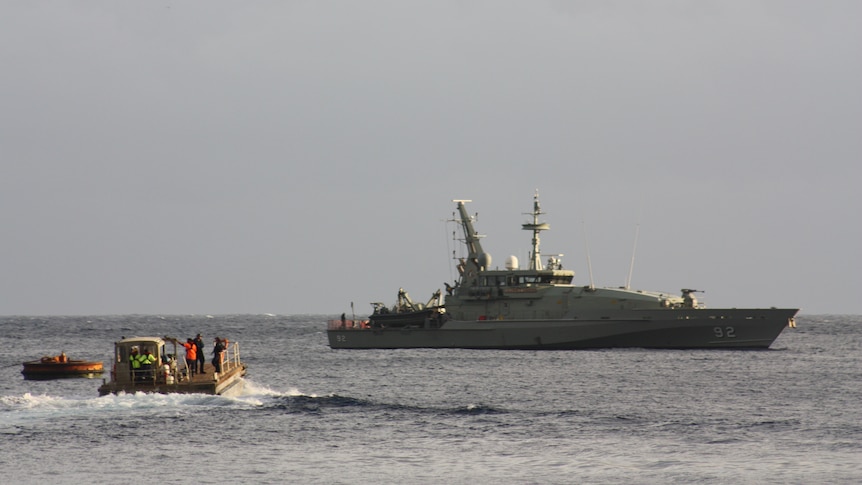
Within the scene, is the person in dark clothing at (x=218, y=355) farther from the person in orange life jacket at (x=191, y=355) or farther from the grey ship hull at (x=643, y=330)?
the grey ship hull at (x=643, y=330)

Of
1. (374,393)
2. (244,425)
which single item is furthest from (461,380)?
(244,425)

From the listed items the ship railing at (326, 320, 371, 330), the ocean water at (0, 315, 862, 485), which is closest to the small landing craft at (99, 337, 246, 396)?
the ocean water at (0, 315, 862, 485)

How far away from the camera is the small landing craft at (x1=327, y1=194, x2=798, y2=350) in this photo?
73688mm

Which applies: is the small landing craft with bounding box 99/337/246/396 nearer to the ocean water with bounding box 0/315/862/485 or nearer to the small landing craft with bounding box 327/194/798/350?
the ocean water with bounding box 0/315/862/485

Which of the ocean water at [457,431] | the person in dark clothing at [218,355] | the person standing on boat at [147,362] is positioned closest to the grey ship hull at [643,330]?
the ocean water at [457,431]

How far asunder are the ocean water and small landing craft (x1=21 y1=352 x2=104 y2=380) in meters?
2.76

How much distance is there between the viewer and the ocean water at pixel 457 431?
91.8 feet

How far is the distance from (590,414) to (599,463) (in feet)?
34.1

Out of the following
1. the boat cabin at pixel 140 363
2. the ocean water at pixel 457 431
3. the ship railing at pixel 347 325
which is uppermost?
the ship railing at pixel 347 325

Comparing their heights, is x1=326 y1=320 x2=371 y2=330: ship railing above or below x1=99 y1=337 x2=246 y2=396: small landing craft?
above

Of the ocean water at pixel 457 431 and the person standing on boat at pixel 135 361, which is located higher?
the person standing on boat at pixel 135 361

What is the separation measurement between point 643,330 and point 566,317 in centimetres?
519

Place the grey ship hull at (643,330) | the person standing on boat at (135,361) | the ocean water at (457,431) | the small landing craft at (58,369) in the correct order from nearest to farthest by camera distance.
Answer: the ocean water at (457,431)
the person standing on boat at (135,361)
the small landing craft at (58,369)
the grey ship hull at (643,330)

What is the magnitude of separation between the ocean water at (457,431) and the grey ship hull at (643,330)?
621 inches
